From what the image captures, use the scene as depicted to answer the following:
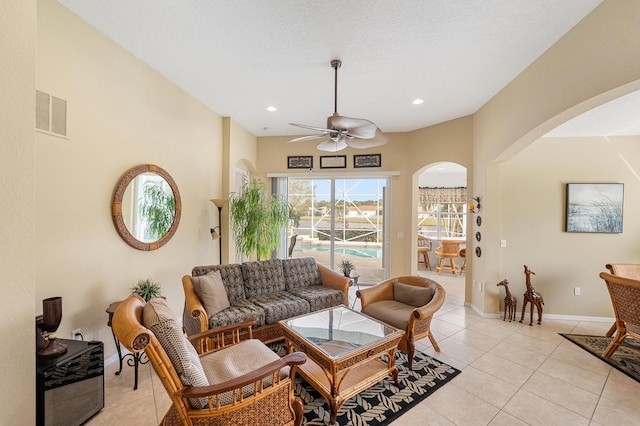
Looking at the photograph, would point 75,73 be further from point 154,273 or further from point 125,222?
point 154,273

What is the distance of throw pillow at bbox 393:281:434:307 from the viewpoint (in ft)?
9.65

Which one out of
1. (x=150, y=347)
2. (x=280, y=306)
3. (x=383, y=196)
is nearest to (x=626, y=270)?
(x=383, y=196)

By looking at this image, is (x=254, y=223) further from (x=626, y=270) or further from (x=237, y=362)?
(x=626, y=270)

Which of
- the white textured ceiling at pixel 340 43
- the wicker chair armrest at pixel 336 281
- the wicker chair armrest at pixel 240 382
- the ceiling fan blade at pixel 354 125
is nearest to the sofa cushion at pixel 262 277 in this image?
the wicker chair armrest at pixel 336 281

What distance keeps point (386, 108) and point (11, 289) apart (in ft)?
14.2

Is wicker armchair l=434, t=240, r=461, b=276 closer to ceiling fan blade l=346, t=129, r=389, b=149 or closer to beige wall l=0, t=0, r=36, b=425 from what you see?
ceiling fan blade l=346, t=129, r=389, b=149

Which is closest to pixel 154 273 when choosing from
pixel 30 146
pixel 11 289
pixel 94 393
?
pixel 94 393

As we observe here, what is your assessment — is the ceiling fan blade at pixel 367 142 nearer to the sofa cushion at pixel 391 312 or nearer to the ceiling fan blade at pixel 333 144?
the ceiling fan blade at pixel 333 144

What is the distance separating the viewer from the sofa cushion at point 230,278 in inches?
120

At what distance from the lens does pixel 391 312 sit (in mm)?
2811

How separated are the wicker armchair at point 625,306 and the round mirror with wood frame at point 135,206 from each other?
515 centimetres

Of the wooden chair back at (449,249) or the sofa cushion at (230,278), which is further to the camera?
the wooden chair back at (449,249)

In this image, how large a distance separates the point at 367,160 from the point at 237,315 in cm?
390

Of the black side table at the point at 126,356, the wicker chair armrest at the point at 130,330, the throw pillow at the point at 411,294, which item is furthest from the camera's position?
the throw pillow at the point at 411,294
